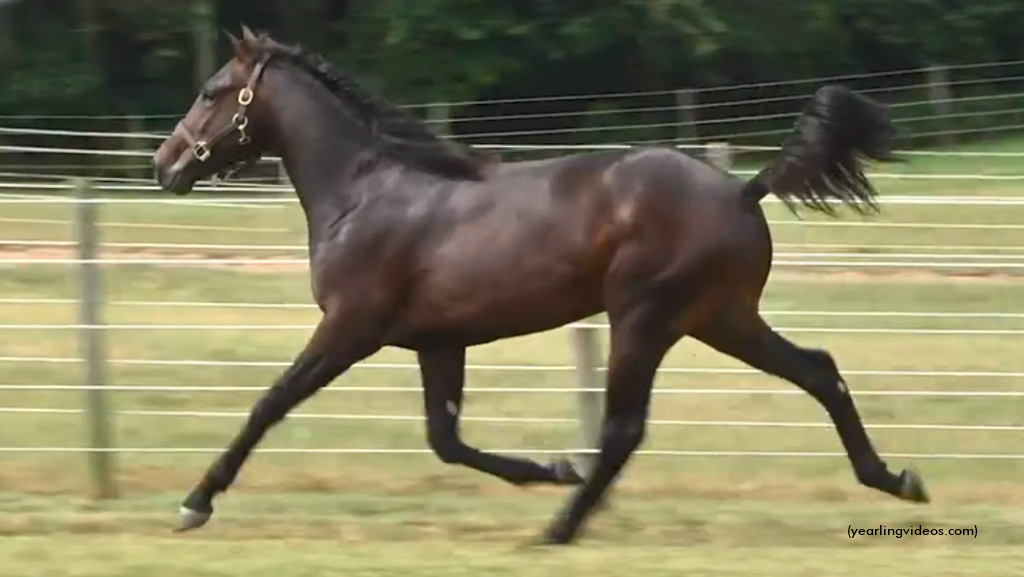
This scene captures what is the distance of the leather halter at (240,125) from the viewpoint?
23.0 ft

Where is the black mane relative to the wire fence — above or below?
above

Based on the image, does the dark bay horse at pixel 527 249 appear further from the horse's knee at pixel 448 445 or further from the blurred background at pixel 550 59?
the blurred background at pixel 550 59

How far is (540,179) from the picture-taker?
654cm

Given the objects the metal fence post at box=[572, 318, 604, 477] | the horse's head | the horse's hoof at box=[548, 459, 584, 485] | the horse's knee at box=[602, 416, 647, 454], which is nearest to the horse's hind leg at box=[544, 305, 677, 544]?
the horse's knee at box=[602, 416, 647, 454]

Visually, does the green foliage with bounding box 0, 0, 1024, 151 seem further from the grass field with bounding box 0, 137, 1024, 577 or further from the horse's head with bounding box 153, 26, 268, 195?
the horse's head with bounding box 153, 26, 268, 195

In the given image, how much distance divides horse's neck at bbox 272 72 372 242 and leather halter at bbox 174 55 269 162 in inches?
4.5

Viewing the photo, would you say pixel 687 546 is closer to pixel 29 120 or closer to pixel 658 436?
pixel 658 436

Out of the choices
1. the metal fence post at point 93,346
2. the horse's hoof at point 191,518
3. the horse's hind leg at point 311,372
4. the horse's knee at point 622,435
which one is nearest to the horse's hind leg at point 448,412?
the horse's hind leg at point 311,372

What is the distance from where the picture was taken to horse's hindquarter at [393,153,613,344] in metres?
6.41

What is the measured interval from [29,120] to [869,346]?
15.8 m

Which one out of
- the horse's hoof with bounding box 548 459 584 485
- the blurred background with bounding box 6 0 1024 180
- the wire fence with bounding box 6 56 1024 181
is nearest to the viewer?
the horse's hoof with bounding box 548 459 584 485

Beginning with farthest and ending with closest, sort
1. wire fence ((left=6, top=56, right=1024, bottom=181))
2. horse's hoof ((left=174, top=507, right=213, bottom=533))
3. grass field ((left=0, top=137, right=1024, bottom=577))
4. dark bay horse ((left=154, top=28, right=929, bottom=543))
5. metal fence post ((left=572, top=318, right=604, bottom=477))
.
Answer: wire fence ((left=6, top=56, right=1024, bottom=181)), metal fence post ((left=572, top=318, right=604, bottom=477)), horse's hoof ((left=174, top=507, right=213, bottom=533)), dark bay horse ((left=154, top=28, right=929, bottom=543)), grass field ((left=0, top=137, right=1024, bottom=577))

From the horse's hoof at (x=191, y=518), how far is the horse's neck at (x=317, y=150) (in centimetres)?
109

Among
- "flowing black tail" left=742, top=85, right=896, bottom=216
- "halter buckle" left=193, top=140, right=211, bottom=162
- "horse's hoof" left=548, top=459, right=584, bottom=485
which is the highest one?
"flowing black tail" left=742, top=85, right=896, bottom=216
